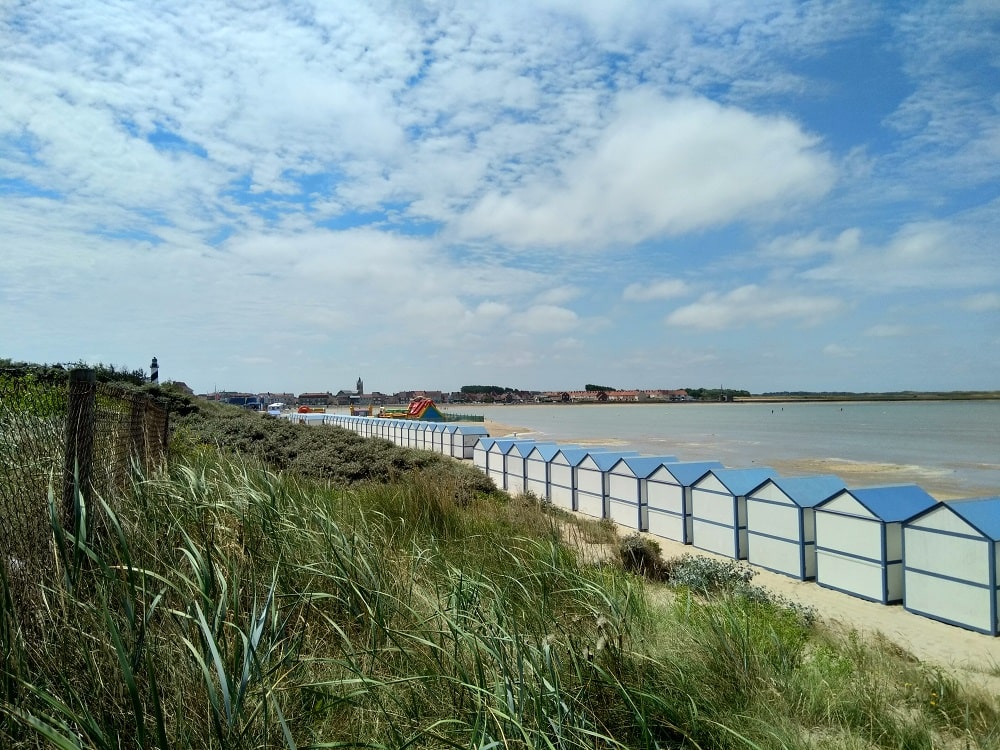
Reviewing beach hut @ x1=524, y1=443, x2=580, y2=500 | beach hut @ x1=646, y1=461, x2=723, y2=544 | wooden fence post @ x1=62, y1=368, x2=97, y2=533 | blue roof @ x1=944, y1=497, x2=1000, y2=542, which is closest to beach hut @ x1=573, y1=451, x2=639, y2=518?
beach hut @ x1=524, y1=443, x2=580, y2=500

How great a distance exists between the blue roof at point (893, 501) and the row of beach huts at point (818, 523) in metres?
0.02

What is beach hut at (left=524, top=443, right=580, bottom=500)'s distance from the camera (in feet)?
78.7

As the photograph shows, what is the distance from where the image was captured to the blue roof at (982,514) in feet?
34.8

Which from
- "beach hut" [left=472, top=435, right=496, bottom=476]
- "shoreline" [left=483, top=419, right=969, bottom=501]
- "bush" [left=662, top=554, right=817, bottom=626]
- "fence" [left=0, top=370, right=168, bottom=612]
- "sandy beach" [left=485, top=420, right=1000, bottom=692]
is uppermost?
"fence" [left=0, top=370, right=168, bottom=612]

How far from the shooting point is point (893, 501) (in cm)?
1270

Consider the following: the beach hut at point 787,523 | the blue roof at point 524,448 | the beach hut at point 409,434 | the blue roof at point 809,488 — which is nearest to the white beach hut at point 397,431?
the beach hut at point 409,434

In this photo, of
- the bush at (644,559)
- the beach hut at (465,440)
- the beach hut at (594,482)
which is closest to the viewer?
the bush at (644,559)

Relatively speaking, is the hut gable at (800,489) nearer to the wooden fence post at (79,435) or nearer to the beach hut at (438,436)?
the wooden fence post at (79,435)

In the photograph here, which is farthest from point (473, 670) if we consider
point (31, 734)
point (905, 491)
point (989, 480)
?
point (989, 480)

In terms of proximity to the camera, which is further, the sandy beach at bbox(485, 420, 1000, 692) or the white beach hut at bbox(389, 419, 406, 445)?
the white beach hut at bbox(389, 419, 406, 445)

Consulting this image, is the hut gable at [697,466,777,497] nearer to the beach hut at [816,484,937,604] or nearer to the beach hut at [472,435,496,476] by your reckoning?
the beach hut at [816,484,937,604]

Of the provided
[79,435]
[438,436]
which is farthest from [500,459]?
[79,435]

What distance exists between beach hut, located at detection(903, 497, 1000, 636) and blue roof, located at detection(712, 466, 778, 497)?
3818mm

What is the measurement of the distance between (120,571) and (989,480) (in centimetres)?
4317
